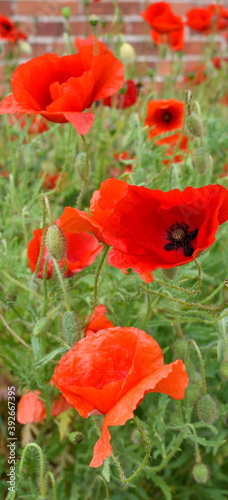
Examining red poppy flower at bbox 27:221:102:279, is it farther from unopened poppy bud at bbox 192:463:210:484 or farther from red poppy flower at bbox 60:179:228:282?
unopened poppy bud at bbox 192:463:210:484

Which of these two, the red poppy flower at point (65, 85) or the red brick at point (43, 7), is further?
the red brick at point (43, 7)

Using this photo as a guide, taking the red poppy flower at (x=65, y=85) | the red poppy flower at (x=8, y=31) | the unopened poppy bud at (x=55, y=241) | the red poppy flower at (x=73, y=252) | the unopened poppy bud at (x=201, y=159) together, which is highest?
the red poppy flower at (x=8, y=31)

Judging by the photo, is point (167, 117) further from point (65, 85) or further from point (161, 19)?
point (65, 85)

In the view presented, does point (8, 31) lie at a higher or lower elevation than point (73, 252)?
higher

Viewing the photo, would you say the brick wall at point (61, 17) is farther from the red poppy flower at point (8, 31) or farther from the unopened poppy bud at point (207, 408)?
the unopened poppy bud at point (207, 408)

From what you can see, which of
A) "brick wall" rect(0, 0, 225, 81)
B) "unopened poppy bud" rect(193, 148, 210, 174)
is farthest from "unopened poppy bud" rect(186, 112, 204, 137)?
"brick wall" rect(0, 0, 225, 81)

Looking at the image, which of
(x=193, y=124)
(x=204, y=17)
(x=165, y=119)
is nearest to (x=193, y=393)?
(x=193, y=124)

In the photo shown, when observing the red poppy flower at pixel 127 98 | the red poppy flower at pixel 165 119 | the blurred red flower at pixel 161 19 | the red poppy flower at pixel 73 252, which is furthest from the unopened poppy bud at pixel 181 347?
the blurred red flower at pixel 161 19
